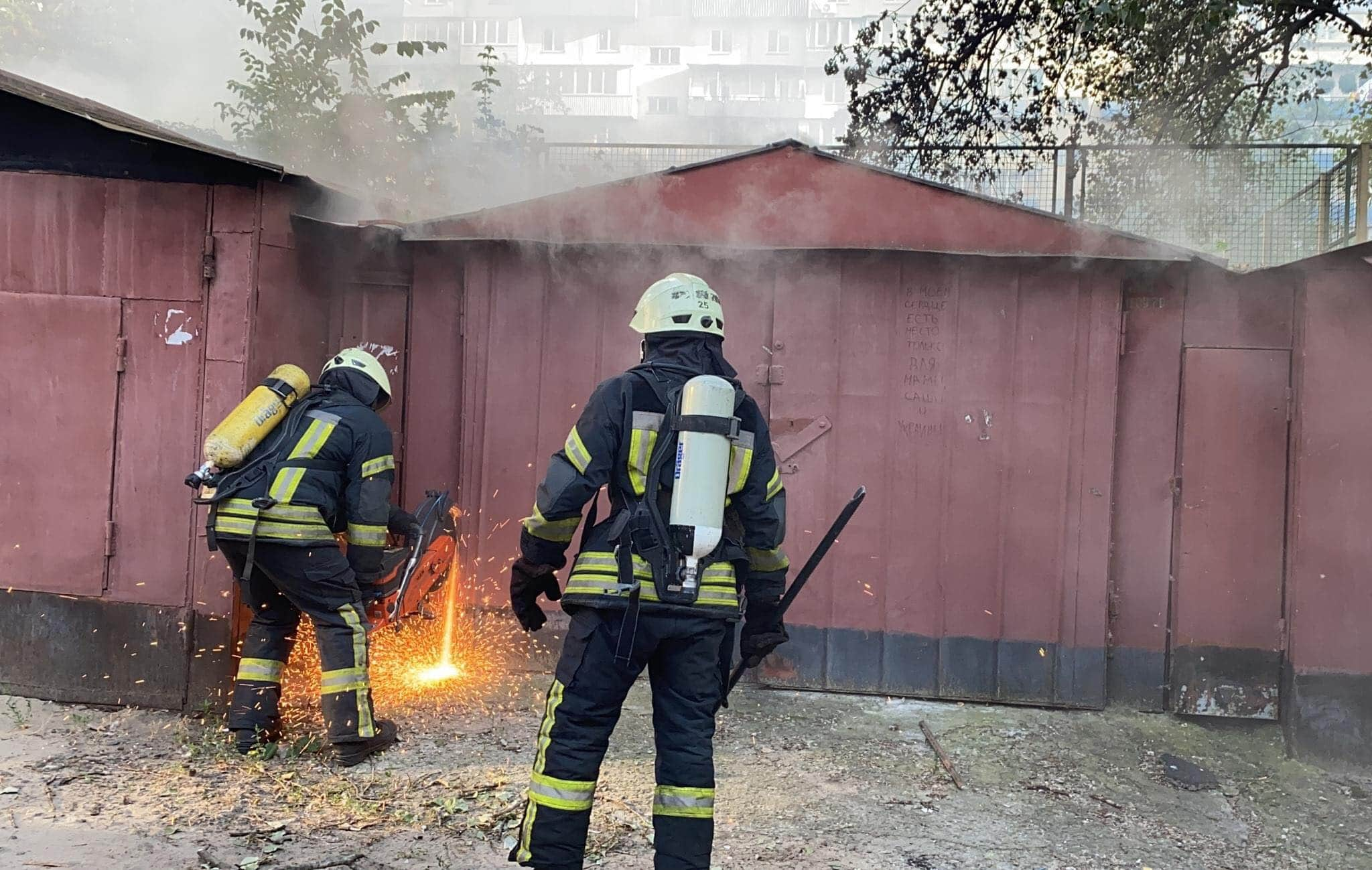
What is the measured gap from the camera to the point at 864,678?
17.8 ft

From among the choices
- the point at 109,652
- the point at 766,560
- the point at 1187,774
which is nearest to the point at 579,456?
the point at 766,560

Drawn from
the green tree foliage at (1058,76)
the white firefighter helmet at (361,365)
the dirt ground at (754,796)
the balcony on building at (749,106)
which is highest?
the balcony on building at (749,106)

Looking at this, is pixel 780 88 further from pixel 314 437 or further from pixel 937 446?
pixel 314 437

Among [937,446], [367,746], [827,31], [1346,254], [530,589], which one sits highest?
[827,31]

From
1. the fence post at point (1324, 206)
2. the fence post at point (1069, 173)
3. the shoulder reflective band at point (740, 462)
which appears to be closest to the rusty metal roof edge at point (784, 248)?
the shoulder reflective band at point (740, 462)

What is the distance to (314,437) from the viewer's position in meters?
4.23

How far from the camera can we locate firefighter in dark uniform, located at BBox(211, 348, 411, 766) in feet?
13.6

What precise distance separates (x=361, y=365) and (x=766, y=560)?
238cm

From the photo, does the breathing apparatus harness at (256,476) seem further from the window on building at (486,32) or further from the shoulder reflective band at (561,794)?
the window on building at (486,32)

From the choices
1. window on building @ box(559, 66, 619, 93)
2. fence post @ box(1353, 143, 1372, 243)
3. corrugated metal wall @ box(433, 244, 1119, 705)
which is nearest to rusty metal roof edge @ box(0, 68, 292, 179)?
corrugated metal wall @ box(433, 244, 1119, 705)

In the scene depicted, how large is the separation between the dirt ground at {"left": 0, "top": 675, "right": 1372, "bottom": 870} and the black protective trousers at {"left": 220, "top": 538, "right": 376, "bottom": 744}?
0.23 m

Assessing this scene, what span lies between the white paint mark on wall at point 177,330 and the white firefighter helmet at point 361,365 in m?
1.00

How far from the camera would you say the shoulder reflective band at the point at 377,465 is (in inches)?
169

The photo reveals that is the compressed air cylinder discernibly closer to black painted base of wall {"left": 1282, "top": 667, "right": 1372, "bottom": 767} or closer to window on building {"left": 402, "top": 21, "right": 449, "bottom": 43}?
black painted base of wall {"left": 1282, "top": 667, "right": 1372, "bottom": 767}
